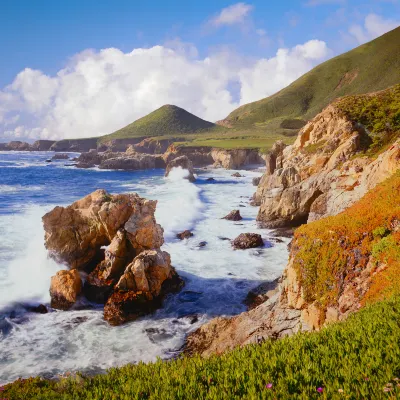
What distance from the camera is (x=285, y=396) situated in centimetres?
528

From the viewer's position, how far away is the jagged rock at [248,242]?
31734 mm

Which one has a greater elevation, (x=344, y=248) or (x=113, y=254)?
(x=344, y=248)

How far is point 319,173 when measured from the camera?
36438 millimetres

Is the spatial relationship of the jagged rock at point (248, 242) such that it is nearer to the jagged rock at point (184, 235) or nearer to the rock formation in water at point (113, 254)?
the jagged rock at point (184, 235)

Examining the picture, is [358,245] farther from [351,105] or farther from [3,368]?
[351,105]

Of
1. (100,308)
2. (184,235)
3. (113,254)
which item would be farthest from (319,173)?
(100,308)

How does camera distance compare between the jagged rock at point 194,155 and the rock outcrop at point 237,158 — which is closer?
the rock outcrop at point 237,158

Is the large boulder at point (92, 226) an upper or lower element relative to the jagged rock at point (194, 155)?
lower

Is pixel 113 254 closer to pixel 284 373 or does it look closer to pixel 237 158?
pixel 284 373

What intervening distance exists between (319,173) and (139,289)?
2477 cm

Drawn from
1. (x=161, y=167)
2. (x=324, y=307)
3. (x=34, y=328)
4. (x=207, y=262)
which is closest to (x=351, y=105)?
(x=207, y=262)

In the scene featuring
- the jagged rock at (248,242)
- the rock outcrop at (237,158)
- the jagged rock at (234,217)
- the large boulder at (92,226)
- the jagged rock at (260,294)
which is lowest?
the jagged rock at (260,294)

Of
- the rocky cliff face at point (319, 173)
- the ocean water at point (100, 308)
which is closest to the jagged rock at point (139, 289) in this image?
the ocean water at point (100, 308)

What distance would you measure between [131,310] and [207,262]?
33.3 ft
